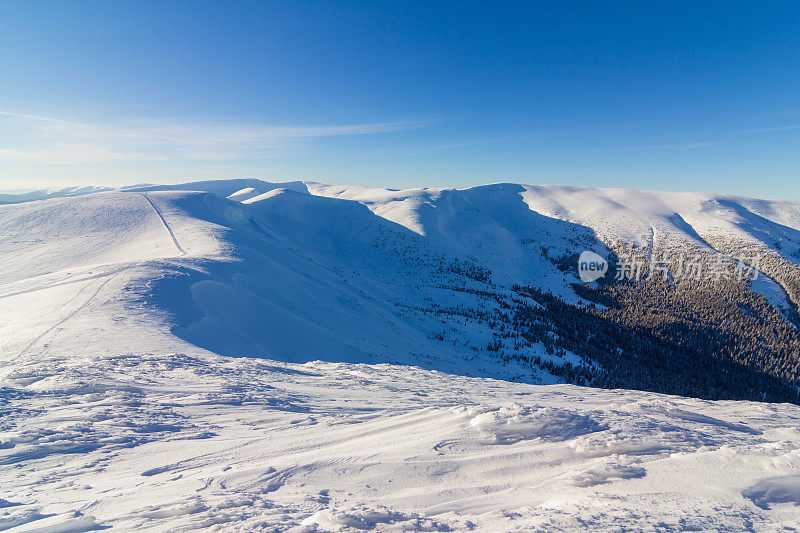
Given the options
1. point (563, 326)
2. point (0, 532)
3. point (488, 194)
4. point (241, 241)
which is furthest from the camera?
point (488, 194)

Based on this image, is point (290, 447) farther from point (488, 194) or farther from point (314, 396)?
point (488, 194)

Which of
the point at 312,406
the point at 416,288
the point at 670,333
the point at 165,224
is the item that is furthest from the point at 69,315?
the point at 670,333

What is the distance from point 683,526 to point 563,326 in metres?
43.5

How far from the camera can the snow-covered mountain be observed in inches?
136

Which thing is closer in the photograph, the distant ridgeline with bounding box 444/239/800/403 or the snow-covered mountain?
the snow-covered mountain

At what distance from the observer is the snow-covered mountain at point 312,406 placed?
11.4 feet

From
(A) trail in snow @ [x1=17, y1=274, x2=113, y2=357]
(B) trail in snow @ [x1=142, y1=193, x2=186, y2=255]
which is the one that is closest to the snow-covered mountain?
(A) trail in snow @ [x1=17, y1=274, x2=113, y2=357]

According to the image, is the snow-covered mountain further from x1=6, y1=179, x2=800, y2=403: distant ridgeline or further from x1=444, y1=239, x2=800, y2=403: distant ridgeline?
x1=444, y1=239, x2=800, y2=403: distant ridgeline

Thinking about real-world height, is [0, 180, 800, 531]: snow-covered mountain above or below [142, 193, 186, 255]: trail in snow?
below

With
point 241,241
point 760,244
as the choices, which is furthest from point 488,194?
point 241,241

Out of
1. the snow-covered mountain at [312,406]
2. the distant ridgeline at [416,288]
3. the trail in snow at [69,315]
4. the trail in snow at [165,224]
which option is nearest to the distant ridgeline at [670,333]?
the distant ridgeline at [416,288]

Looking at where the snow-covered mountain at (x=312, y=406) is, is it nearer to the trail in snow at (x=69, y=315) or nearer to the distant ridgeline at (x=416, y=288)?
the trail in snow at (x=69, y=315)

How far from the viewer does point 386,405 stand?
7402mm

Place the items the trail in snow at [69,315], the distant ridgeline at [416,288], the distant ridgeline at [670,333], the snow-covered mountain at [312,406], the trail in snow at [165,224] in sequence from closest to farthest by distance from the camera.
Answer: the snow-covered mountain at [312,406] < the trail in snow at [69,315] < the distant ridgeline at [416,288] < the trail in snow at [165,224] < the distant ridgeline at [670,333]
